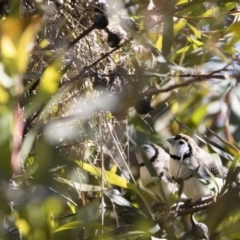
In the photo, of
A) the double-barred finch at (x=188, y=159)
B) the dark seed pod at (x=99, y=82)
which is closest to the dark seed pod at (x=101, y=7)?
the dark seed pod at (x=99, y=82)

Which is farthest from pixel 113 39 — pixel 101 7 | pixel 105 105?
pixel 105 105

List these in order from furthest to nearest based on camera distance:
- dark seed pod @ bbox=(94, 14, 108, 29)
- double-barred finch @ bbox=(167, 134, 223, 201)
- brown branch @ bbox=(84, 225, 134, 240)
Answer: double-barred finch @ bbox=(167, 134, 223, 201) → dark seed pod @ bbox=(94, 14, 108, 29) → brown branch @ bbox=(84, 225, 134, 240)

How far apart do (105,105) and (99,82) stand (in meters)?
0.24

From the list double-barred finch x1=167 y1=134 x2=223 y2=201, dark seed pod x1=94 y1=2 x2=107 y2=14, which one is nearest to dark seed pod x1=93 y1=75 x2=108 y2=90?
dark seed pod x1=94 y1=2 x2=107 y2=14

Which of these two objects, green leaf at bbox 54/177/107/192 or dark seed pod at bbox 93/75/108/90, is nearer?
dark seed pod at bbox 93/75/108/90

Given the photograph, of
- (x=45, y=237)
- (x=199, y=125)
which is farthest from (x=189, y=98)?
(x=45, y=237)

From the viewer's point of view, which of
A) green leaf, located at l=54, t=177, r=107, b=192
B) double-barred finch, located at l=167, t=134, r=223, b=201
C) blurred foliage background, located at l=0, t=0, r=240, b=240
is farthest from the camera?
double-barred finch, located at l=167, t=134, r=223, b=201

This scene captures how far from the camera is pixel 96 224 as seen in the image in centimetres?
98

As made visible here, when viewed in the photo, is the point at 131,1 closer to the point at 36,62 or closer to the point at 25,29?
the point at 36,62

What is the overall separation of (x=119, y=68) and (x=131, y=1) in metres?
0.17

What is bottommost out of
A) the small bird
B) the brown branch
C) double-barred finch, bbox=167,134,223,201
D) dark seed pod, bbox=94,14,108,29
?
double-barred finch, bbox=167,134,223,201

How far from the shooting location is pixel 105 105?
3.02ft

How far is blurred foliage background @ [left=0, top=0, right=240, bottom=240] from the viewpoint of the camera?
31.1 inches

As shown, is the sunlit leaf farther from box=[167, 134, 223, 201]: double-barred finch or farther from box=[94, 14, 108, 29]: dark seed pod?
box=[167, 134, 223, 201]: double-barred finch
